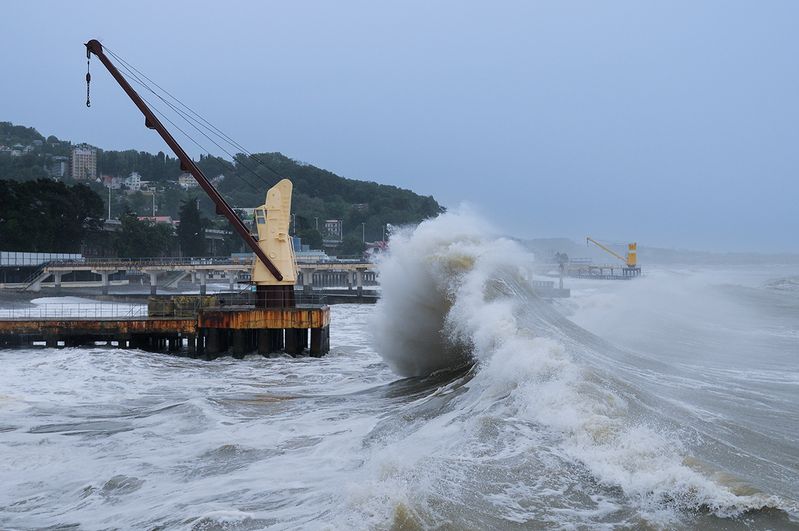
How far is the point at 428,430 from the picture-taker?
11.4m

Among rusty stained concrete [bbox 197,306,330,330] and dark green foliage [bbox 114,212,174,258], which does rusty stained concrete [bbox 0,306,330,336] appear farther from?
dark green foliage [bbox 114,212,174,258]

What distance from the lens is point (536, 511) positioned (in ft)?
25.3

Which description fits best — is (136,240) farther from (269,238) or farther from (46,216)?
(269,238)

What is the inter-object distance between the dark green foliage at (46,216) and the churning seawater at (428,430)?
63338mm

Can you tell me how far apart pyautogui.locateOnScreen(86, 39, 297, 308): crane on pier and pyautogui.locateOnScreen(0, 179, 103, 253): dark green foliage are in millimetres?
57174

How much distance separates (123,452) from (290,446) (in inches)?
99.5

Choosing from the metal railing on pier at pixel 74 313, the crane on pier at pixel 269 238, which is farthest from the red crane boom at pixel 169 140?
the metal railing on pier at pixel 74 313

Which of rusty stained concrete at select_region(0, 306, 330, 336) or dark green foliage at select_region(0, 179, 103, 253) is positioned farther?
dark green foliage at select_region(0, 179, 103, 253)

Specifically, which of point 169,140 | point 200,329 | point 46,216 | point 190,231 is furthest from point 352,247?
point 200,329

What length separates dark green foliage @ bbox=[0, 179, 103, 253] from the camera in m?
79.2

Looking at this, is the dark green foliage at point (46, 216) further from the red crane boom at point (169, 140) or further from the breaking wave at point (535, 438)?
the breaking wave at point (535, 438)

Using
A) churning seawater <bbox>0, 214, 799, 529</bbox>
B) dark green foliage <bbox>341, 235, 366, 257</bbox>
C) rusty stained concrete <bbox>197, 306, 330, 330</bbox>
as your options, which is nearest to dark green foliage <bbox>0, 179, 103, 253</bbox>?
dark green foliage <bbox>341, 235, 366, 257</bbox>

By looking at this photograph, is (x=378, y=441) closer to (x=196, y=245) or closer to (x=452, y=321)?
(x=452, y=321)

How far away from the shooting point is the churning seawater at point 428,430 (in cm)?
787
